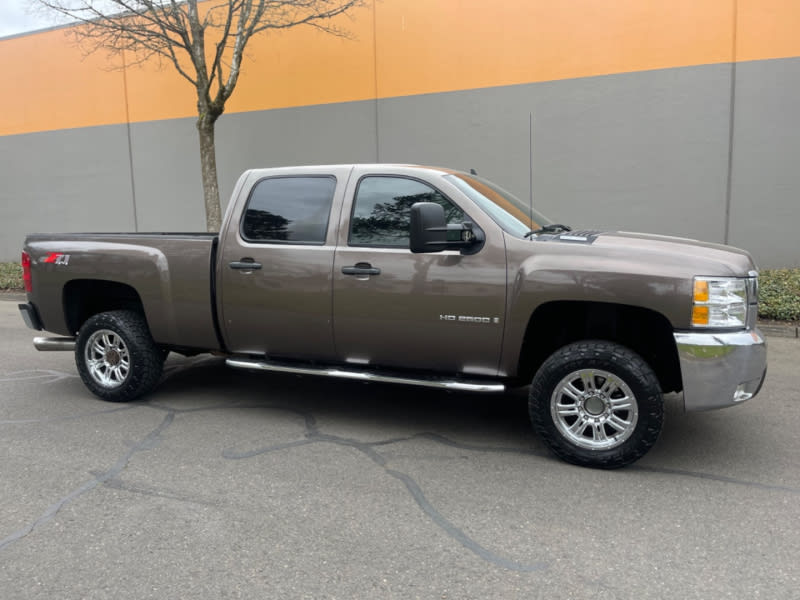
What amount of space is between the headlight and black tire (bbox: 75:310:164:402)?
425 cm

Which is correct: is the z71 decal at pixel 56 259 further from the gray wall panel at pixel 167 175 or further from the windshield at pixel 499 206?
the gray wall panel at pixel 167 175

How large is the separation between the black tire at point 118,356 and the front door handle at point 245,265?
117cm

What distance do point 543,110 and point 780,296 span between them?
478 centimetres

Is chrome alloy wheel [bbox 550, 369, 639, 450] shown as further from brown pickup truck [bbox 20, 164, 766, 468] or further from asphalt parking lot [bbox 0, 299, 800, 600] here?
asphalt parking lot [bbox 0, 299, 800, 600]

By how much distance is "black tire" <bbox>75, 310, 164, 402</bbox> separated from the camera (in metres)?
5.50

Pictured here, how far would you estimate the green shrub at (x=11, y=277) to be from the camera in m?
13.3

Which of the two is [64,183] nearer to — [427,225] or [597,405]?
[427,225]

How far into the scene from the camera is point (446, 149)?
38.8ft

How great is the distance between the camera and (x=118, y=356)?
565 centimetres

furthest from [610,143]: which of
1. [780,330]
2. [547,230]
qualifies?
[547,230]

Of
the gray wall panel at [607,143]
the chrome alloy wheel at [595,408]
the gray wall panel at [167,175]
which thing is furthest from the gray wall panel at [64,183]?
the chrome alloy wheel at [595,408]

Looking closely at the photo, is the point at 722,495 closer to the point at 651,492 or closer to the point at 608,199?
the point at 651,492

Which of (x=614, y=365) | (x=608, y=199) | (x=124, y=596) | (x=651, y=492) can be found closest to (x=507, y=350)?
(x=614, y=365)

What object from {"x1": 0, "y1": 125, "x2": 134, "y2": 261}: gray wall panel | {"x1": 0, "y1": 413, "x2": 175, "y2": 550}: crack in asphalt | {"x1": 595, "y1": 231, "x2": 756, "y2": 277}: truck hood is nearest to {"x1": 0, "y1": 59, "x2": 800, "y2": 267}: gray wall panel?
{"x1": 0, "y1": 125, "x2": 134, "y2": 261}: gray wall panel
